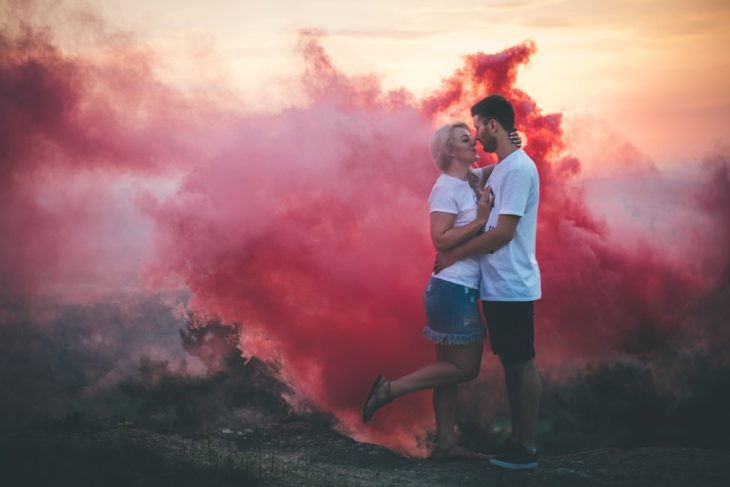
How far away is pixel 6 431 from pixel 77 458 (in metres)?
1.31

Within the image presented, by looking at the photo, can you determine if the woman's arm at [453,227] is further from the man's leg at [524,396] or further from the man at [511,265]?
the man's leg at [524,396]

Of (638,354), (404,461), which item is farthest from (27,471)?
(638,354)

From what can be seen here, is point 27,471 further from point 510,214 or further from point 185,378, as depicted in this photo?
point 510,214

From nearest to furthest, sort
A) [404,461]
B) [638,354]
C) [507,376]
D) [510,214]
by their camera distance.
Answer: [510,214] < [507,376] < [404,461] < [638,354]

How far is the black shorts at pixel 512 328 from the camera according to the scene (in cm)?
636

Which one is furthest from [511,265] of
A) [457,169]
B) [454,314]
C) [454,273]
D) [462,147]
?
[462,147]

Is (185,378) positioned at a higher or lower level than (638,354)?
lower

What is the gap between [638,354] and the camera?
38.4ft

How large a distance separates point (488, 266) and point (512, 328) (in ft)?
1.74

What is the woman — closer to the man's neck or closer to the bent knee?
the bent knee

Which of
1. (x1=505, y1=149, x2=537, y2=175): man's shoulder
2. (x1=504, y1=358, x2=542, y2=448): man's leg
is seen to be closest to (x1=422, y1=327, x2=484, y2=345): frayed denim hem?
(x1=504, y1=358, x2=542, y2=448): man's leg

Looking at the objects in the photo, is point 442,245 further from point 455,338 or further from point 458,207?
point 455,338

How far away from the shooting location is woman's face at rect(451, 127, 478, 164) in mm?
6473

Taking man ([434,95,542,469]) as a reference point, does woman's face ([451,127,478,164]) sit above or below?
above
